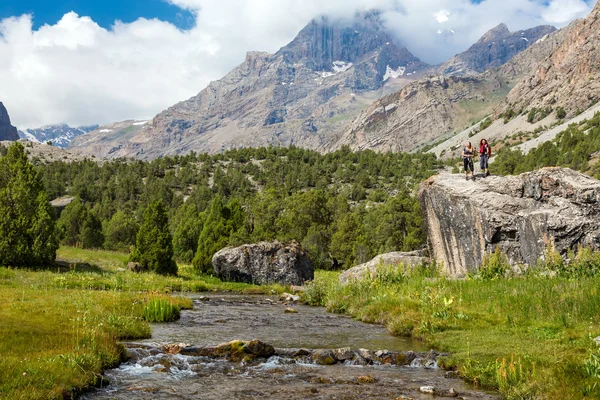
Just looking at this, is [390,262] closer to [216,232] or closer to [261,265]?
[261,265]

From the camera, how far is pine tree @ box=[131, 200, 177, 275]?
→ 5291 cm

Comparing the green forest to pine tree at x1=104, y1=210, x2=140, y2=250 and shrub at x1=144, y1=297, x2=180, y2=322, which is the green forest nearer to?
pine tree at x1=104, y1=210, x2=140, y2=250

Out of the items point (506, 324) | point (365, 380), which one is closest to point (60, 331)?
point (365, 380)

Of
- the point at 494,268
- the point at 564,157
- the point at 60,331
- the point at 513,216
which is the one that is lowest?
the point at 60,331

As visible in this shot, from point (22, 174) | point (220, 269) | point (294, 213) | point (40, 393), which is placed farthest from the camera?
point (294, 213)

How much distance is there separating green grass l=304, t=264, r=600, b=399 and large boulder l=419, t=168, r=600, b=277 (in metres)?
4.61

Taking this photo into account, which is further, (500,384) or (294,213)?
(294,213)

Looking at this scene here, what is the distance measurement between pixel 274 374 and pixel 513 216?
21571mm

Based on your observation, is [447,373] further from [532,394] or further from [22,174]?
[22,174]

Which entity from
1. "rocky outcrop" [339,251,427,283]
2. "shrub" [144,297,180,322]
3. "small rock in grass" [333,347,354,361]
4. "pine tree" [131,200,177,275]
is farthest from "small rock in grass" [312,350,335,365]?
"pine tree" [131,200,177,275]

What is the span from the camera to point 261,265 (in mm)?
56406

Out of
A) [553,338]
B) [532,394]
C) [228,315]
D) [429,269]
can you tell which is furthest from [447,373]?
[429,269]

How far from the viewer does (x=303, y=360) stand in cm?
1600

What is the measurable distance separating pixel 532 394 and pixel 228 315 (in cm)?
1973
